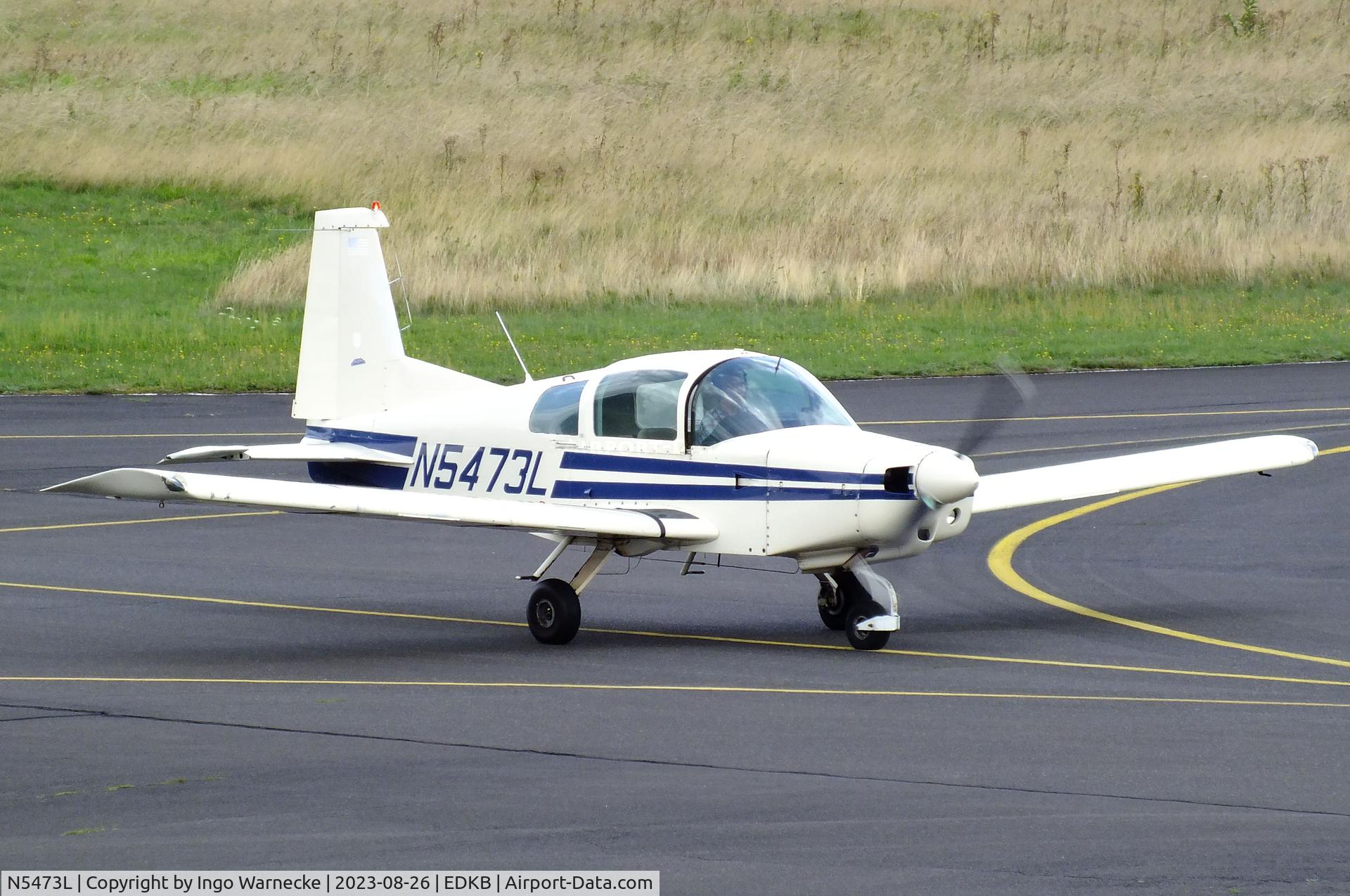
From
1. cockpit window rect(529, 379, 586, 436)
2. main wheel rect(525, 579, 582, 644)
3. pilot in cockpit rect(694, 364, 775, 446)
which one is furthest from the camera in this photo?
cockpit window rect(529, 379, 586, 436)

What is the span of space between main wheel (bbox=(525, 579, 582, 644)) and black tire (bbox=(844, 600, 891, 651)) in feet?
6.10

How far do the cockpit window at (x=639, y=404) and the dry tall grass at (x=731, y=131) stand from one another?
65.5 feet

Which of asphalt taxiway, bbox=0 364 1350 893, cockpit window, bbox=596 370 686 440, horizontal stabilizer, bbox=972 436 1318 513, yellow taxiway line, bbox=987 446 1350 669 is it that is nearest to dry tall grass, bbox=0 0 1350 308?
yellow taxiway line, bbox=987 446 1350 669

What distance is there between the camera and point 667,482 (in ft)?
40.3

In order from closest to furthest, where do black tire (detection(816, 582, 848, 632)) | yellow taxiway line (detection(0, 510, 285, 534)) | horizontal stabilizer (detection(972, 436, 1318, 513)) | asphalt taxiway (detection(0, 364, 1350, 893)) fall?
asphalt taxiway (detection(0, 364, 1350, 893)) → black tire (detection(816, 582, 848, 632)) → horizontal stabilizer (detection(972, 436, 1318, 513)) → yellow taxiway line (detection(0, 510, 285, 534))

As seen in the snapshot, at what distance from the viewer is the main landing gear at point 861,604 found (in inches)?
466

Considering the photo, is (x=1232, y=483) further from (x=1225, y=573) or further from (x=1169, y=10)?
(x=1169, y=10)

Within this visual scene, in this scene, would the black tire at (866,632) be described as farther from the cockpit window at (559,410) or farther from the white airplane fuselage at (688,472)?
the cockpit window at (559,410)

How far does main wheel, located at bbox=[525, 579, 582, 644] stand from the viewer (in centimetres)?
1230

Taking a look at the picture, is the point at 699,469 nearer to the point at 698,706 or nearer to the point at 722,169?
the point at 698,706

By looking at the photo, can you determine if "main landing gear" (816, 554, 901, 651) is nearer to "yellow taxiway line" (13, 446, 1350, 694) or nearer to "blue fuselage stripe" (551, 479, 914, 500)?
"yellow taxiway line" (13, 446, 1350, 694)

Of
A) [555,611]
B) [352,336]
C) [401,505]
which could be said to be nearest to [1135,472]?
[555,611]

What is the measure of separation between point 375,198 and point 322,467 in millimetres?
26265

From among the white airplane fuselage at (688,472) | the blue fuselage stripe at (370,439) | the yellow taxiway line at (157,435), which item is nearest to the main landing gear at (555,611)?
the white airplane fuselage at (688,472)
